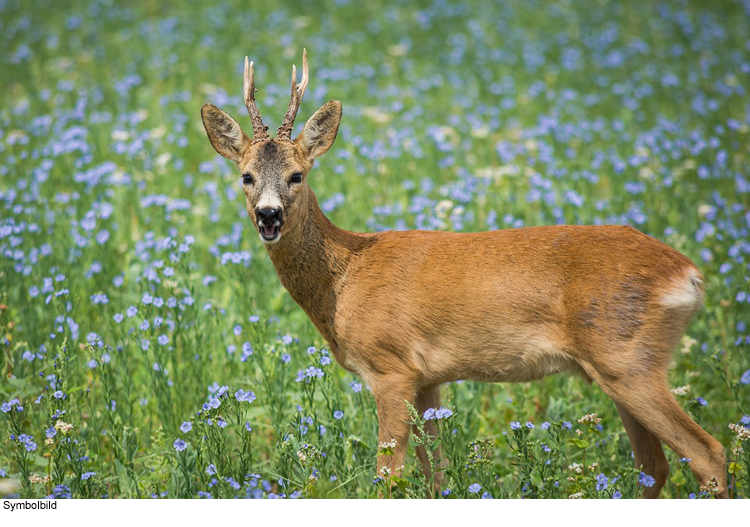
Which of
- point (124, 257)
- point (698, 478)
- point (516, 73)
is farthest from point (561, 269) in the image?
point (516, 73)

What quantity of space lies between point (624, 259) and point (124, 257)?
4.41 meters

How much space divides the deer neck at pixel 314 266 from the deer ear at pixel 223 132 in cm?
53

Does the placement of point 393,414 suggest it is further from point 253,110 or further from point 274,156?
point 253,110

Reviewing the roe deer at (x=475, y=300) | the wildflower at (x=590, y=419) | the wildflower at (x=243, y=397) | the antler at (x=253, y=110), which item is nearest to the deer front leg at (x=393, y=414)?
the roe deer at (x=475, y=300)

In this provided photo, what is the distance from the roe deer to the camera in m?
3.97

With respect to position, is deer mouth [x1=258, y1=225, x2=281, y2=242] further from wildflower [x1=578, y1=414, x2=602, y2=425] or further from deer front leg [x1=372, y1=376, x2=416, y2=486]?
wildflower [x1=578, y1=414, x2=602, y2=425]

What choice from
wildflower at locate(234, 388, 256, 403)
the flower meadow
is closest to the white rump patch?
the flower meadow

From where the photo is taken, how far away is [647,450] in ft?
14.4

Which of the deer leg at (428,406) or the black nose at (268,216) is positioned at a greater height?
the black nose at (268,216)

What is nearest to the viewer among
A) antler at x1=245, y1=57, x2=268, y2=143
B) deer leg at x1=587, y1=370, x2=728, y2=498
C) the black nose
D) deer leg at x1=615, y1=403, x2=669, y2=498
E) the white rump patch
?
deer leg at x1=587, y1=370, x2=728, y2=498

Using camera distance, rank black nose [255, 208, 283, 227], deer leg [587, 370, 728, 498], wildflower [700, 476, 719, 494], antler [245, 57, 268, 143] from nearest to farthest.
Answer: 1. wildflower [700, 476, 719, 494]
2. deer leg [587, 370, 728, 498]
3. black nose [255, 208, 283, 227]
4. antler [245, 57, 268, 143]

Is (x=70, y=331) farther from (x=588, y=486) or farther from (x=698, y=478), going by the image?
(x=698, y=478)

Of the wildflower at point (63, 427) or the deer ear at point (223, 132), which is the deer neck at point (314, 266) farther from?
the wildflower at point (63, 427)

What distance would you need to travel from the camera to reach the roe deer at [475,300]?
13.0ft
